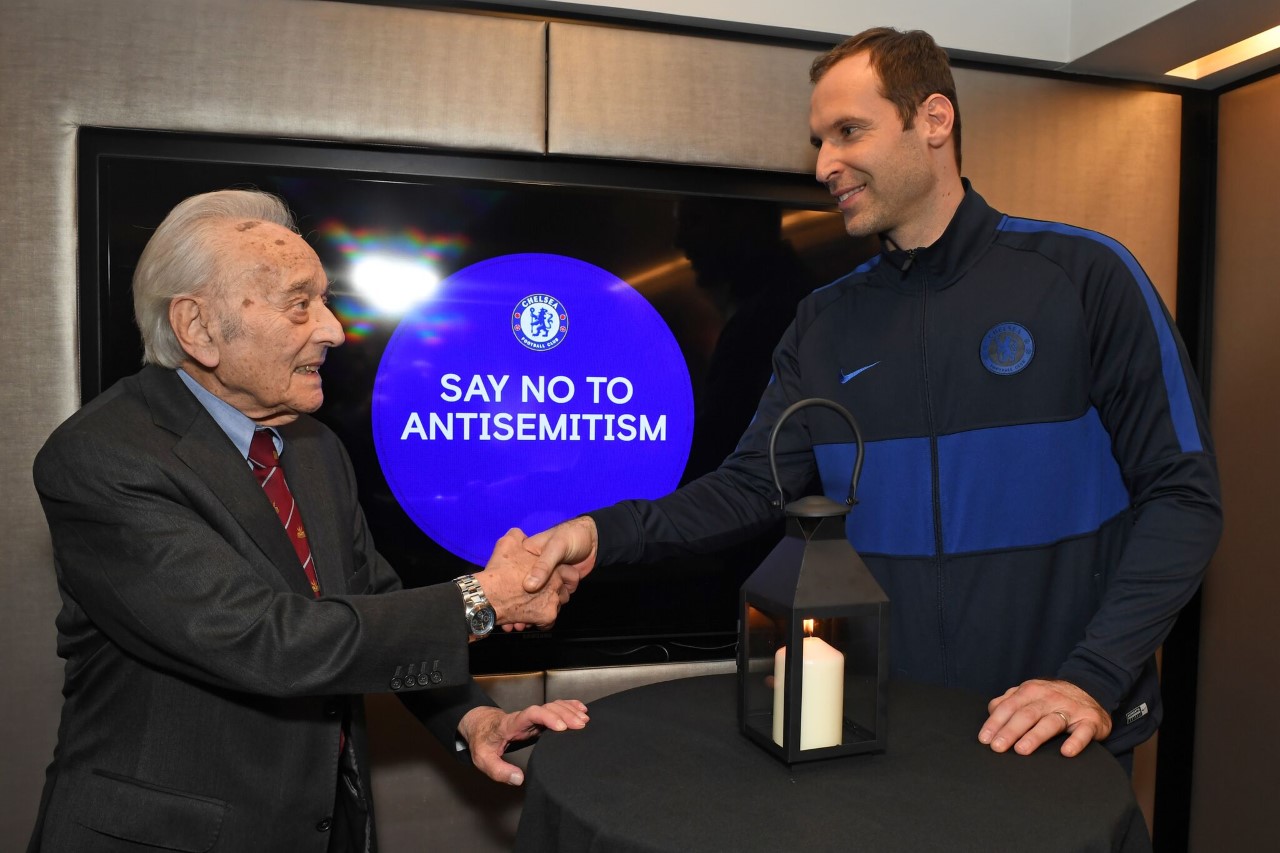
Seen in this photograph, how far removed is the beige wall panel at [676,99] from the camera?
2580mm

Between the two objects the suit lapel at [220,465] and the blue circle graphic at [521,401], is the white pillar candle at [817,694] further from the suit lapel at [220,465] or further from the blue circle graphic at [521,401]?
the blue circle graphic at [521,401]

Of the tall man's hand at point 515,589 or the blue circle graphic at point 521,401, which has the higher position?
the blue circle graphic at point 521,401

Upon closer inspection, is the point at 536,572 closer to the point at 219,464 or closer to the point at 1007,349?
the point at 219,464

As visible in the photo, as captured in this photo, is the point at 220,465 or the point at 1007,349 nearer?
the point at 220,465

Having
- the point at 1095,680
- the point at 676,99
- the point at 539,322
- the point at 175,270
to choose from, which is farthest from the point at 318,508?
the point at 676,99

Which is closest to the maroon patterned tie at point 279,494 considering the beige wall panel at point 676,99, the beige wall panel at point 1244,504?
the beige wall panel at point 676,99

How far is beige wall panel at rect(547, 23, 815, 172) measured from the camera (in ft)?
8.46

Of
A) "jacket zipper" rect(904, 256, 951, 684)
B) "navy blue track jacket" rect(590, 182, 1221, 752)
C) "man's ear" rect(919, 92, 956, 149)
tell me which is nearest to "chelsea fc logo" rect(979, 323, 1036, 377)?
"navy blue track jacket" rect(590, 182, 1221, 752)

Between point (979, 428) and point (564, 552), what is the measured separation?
2.72 feet

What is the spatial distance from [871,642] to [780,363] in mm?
1029

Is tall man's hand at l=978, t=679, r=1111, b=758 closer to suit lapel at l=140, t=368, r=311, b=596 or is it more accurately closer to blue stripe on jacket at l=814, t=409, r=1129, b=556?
blue stripe on jacket at l=814, t=409, r=1129, b=556

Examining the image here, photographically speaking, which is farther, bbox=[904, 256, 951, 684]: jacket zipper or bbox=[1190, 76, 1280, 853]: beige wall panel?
bbox=[1190, 76, 1280, 853]: beige wall panel

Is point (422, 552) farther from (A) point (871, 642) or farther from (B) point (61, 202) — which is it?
(A) point (871, 642)

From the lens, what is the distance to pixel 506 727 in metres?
1.66
